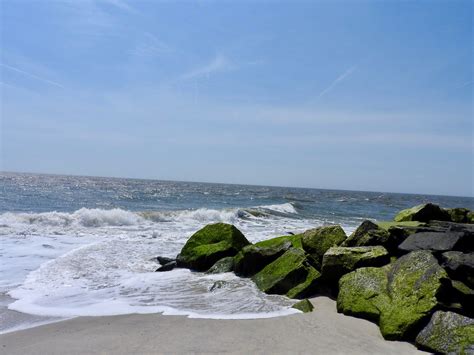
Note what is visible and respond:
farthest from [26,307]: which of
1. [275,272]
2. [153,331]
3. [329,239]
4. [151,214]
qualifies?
[151,214]

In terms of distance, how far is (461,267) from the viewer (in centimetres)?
590

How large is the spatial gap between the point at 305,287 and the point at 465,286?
8.27 feet

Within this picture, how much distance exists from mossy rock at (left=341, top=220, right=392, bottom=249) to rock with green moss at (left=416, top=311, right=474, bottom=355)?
271 cm

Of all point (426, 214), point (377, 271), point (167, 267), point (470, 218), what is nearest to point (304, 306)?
point (377, 271)

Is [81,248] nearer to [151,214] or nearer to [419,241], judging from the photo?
[419,241]

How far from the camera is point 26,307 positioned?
631 cm

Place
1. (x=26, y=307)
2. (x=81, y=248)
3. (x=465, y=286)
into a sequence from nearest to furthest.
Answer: (x=465, y=286)
(x=26, y=307)
(x=81, y=248)

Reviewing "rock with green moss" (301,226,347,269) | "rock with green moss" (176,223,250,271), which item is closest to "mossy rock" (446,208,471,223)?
A: "rock with green moss" (301,226,347,269)

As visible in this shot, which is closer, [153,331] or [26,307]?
[153,331]

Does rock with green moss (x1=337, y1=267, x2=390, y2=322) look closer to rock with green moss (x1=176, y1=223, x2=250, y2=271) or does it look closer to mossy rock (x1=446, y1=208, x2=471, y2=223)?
rock with green moss (x1=176, y1=223, x2=250, y2=271)

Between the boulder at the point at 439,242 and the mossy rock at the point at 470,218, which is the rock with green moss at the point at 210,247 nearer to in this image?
the boulder at the point at 439,242

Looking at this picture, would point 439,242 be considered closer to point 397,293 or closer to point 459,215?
point 397,293

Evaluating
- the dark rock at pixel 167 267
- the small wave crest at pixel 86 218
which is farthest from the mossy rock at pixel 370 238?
the small wave crest at pixel 86 218

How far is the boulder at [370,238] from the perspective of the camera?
7.54m
